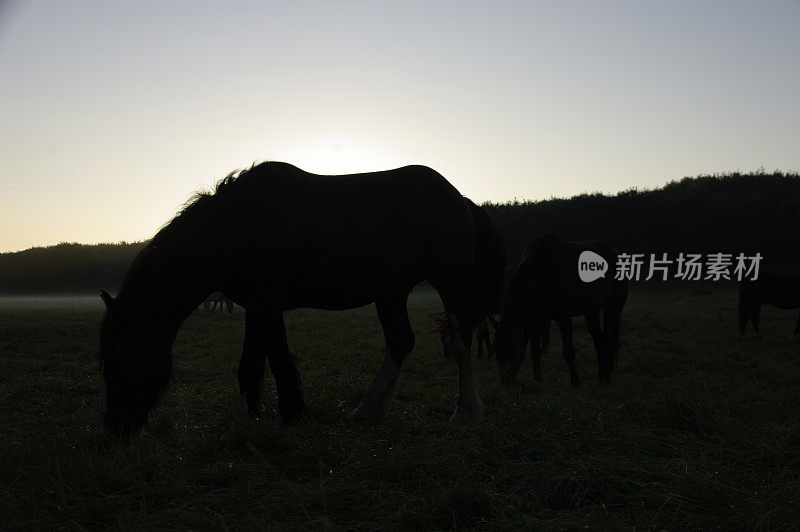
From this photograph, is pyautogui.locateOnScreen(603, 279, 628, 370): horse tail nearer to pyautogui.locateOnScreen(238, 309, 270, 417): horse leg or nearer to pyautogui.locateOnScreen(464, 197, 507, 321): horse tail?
pyautogui.locateOnScreen(464, 197, 507, 321): horse tail

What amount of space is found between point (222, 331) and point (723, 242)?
24.8m

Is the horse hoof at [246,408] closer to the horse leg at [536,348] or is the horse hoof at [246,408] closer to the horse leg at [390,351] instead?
the horse leg at [390,351]

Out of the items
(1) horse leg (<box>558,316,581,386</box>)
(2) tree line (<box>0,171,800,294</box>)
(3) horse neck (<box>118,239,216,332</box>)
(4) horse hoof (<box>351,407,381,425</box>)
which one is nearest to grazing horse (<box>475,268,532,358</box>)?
(1) horse leg (<box>558,316,581,386</box>)

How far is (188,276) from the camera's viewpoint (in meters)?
3.75

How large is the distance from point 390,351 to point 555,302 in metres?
3.58

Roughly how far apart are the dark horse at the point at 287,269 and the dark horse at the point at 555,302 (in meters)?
2.09

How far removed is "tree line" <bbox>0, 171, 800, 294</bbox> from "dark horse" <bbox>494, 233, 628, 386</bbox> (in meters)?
20.8

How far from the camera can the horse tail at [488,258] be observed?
202 inches

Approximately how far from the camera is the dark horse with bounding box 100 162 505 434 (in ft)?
A: 11.5

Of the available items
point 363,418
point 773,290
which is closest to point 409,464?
point 363,418

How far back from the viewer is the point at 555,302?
23.6ft

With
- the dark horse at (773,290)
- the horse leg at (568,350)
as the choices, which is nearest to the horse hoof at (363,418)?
the horse leg at (568,350)

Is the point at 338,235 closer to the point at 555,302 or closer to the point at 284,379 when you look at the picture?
the point at 284,379

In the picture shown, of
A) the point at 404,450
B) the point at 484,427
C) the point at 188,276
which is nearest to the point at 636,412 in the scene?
the point at 484,427
